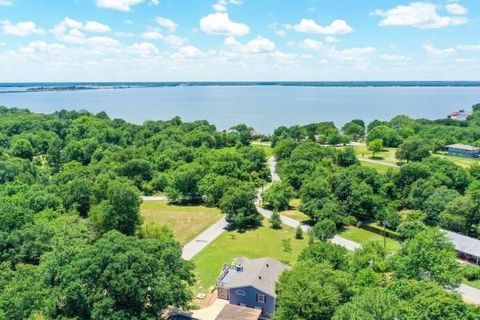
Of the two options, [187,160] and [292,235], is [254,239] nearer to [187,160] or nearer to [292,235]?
[292,235]

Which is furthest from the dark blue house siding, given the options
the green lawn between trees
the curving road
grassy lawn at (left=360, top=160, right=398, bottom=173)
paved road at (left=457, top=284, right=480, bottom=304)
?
the green lawn between trees

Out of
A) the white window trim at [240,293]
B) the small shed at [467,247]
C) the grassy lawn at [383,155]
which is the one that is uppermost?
the grassy lawn at [383,155]

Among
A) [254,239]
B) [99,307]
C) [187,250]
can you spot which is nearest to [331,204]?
[254,239]

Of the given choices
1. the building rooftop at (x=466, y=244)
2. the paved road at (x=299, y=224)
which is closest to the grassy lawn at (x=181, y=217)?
the paved road at (x=299, y=224)

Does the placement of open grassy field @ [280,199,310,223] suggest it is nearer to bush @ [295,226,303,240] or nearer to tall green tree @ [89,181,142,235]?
bush @ [295,226,303,240]

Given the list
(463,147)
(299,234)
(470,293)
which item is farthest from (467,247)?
(463,147)

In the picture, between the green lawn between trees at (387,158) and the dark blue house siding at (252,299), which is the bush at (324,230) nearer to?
the dark blue house siding at (252,299)

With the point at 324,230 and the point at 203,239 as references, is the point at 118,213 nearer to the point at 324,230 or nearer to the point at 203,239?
the point at 203,239
